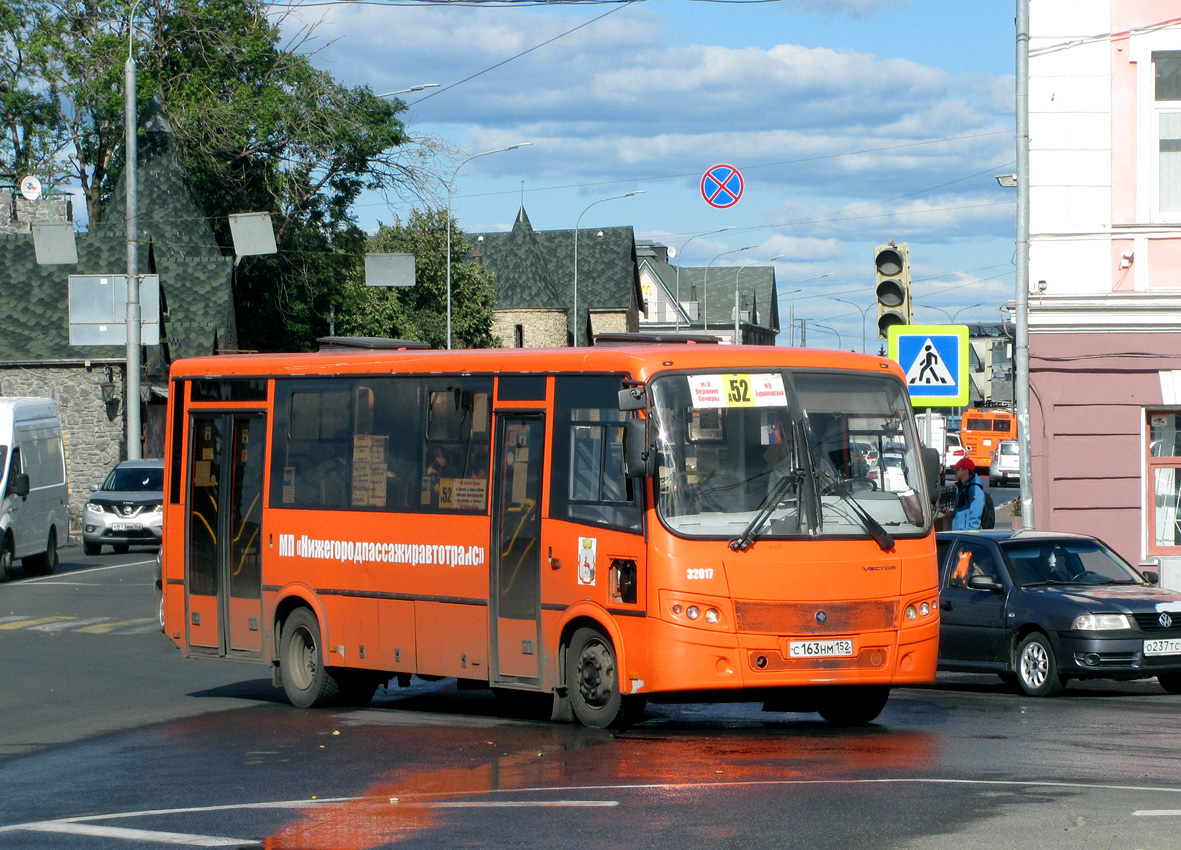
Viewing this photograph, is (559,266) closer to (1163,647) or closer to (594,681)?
(1163,647)

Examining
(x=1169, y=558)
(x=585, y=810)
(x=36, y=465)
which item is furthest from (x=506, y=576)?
(x=36, y=465)

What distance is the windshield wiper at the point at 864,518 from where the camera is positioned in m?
11.5

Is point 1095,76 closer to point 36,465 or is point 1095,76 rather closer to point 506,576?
point 506,576

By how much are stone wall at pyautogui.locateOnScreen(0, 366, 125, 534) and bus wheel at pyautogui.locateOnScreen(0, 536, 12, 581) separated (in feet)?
63.7

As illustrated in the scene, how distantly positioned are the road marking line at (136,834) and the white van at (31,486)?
771 inches

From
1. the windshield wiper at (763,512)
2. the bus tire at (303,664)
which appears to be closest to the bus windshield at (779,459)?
the windshield wiper at (763,512)

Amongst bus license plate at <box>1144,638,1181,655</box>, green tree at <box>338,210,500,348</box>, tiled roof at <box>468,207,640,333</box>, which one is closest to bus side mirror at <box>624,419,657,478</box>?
bus license plate at <box>1144,638,1181,655</box>

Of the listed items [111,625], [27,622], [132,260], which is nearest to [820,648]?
[111,625]

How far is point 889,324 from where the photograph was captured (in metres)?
15.9

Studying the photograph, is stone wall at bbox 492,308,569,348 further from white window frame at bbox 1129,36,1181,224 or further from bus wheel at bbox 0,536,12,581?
white window frame at bbox 1129,36,1181,224

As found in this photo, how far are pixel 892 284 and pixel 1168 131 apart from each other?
7.67 metres

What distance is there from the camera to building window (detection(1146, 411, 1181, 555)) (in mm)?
21906

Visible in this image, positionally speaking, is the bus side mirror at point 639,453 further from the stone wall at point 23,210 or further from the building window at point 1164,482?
the stone wall at point 23,210

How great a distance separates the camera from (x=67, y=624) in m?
21.3
